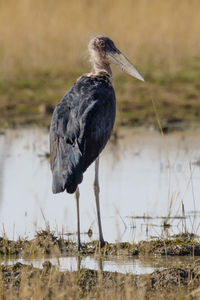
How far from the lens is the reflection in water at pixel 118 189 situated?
6.96 m

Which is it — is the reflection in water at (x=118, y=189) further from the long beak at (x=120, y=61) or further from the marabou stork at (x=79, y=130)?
the long beak at (x=120, y=61)

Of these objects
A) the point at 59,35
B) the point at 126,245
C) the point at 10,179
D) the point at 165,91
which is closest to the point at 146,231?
the point at 126,245

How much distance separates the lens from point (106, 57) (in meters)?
7.33

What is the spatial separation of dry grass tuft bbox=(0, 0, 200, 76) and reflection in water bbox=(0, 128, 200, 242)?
4.42 meters

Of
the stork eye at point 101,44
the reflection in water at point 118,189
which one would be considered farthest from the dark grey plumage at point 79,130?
the stork eye at point 101,44

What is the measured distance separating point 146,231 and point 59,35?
1183 cm

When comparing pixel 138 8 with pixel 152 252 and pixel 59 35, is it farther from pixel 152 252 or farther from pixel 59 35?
pixel 152 252

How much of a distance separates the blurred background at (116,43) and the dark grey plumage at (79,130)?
3893 mm

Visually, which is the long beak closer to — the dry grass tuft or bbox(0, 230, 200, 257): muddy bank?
bbox(0, 230, 200, 257): muddy bank

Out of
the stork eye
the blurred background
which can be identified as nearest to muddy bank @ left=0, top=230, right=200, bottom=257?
the stork eye

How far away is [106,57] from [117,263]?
2.13 meters

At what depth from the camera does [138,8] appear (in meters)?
19.5

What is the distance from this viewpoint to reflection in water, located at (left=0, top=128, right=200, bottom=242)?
696cm

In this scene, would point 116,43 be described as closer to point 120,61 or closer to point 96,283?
point 120,61
